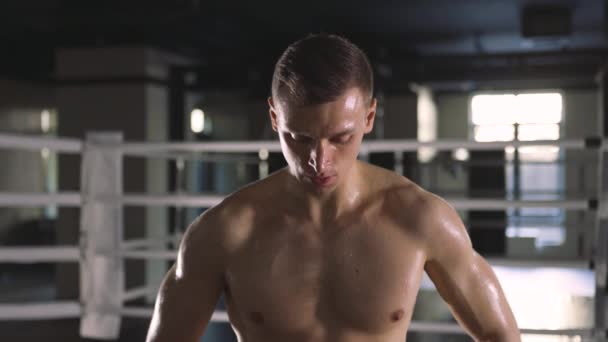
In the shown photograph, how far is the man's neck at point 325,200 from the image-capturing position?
97cm

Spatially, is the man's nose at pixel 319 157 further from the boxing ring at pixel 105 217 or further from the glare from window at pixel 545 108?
the glare from window at pixel 545 108

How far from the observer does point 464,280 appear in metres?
0.94

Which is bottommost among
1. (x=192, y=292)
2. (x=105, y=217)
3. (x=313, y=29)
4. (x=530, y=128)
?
(x=105, y=217)

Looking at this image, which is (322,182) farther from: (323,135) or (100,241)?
(100,241)

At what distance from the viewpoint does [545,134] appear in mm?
10070

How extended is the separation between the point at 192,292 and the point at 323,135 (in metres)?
0.29

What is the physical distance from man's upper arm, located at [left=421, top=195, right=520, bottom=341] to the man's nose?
0.20 m

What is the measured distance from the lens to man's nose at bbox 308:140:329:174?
84 centimetres

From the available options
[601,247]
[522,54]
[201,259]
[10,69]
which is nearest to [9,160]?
[10,69]

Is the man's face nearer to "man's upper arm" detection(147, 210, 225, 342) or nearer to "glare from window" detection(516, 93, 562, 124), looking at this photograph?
"man's upper arm" detection(147, 210, 225, 342)

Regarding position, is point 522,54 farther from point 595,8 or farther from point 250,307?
point 250,307

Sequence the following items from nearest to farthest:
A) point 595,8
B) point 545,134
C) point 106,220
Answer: point 106,220 < point 595,8 < point 545,134

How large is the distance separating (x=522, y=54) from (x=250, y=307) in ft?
19.6

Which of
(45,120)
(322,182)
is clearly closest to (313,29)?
(45,120)
